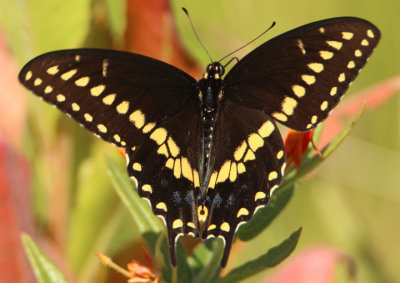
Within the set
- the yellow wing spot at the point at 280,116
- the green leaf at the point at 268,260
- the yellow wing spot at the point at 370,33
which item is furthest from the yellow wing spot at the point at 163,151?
the yellow wing spot at the point at 370,33

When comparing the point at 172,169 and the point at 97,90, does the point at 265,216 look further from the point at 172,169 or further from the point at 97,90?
the point at 97,90

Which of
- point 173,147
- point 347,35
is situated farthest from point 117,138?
point 347,35

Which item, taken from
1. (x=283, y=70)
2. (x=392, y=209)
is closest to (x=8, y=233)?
(x=283, y=70)

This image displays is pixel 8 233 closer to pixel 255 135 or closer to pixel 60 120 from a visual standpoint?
pixel 60 120

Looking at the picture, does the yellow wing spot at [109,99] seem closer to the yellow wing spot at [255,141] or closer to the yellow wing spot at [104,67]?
the yellow wing spot at [104,67]

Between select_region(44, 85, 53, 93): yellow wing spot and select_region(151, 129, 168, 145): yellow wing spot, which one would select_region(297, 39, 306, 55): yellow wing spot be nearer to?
select_region(151, 129, 168, 145): yellow wing spot

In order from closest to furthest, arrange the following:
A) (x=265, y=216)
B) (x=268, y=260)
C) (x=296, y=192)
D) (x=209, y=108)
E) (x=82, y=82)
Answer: (x=268, y=260), (x=265, y=216), (x=82, y=82), (x=209, y=108), (x=296, y=192)

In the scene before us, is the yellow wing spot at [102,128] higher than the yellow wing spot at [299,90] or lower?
higher

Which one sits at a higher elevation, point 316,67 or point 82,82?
point 82,82
